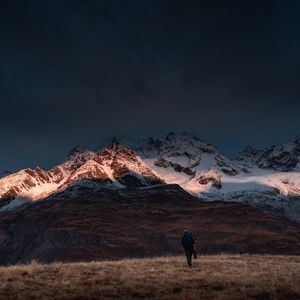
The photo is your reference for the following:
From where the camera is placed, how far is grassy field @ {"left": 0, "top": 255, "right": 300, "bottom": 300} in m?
25.8

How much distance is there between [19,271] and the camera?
108ft

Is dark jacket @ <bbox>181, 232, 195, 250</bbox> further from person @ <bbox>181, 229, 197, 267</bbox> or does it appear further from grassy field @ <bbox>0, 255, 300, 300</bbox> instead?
grassy field @ <bbox>0, 255, 300, 300</bbox>

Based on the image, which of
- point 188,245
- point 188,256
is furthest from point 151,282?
point 188,245

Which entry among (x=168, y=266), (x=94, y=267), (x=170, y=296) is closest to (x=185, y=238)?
(x=168, y=266)

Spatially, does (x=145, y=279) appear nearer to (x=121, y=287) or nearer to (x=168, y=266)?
(x=121, y=287)

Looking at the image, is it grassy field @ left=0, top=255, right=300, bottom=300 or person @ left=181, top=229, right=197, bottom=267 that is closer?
grassy field @ left=0, top=255, right=300, bottom=300

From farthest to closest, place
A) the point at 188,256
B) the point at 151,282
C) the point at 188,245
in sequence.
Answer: the point at 188,245 → the point at 188,256 → the point at 151,282

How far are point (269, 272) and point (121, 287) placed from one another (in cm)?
1054

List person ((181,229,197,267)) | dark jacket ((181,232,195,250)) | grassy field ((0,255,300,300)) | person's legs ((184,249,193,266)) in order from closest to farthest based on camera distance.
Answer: grassy field ((0,255,300,300)), person's legs ((184,249,193,266)), person ((181,229,197,267)), dark jacket ((181,232,195,250))

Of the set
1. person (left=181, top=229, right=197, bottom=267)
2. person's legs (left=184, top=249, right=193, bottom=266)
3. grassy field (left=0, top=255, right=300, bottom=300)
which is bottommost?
grassy field (left=0, top=255, right=300, bottom=300)

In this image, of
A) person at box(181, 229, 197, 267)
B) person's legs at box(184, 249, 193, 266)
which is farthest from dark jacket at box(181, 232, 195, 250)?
person's legs at box(184, 249, 193, 266)

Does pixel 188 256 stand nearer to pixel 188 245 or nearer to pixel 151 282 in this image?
pixel 188 245

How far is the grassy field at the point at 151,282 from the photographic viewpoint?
84.5ft

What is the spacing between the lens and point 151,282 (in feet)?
93.8
